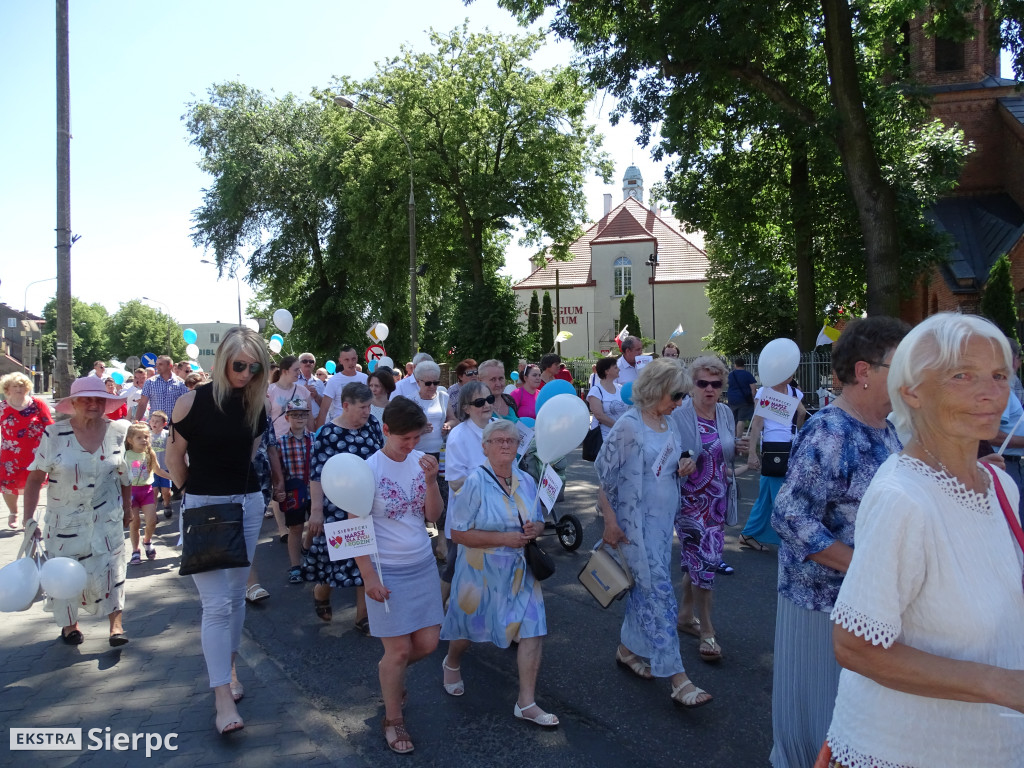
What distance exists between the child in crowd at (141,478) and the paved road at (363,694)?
59.0 inches

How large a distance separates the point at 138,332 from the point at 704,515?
110 m

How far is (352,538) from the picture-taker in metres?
3.85

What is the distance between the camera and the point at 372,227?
3123cm

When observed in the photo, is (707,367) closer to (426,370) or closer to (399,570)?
(399,570)

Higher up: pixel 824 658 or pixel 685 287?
pixel 685 287

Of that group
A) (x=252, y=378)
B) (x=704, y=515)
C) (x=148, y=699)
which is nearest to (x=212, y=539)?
(x=252, y=378)

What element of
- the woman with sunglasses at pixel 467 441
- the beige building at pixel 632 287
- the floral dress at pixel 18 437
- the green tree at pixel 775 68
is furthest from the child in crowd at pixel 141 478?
the beige building at pixel 632 287

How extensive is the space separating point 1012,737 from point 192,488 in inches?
148

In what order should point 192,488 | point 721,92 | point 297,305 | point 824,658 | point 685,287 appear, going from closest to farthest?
point 824,658, point 192,488, point 721,92, point 297,305, point 685,287

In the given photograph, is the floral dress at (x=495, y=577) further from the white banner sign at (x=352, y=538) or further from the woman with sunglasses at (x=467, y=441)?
the woman with sunglasses at (x=467, y=441)

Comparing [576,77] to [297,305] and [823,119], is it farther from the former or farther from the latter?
[297,305]

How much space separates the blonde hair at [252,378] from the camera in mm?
4125

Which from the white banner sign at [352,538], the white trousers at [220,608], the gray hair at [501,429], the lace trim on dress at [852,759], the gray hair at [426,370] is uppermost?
the gray hair at [426,370]

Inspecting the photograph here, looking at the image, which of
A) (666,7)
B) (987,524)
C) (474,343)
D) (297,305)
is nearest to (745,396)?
(666,7)
